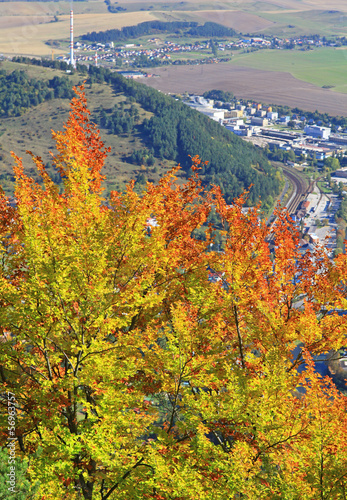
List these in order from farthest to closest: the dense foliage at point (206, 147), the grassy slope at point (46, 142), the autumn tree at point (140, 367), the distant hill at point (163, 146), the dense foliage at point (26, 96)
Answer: the dense foliage at point (26, 96) < the dense foliage at point (206, 147) < the distant hill at point (163, 146) < the grassy slope at point (46, 142) < the autumn tree at point (140, 367)

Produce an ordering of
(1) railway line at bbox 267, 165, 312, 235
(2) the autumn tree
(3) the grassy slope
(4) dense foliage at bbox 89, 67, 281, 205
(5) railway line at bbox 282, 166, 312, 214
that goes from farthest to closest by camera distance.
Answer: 1. (4) dense foliage at bbox 89, 67, 281, 205
2. (3) the grassy slope
3. (5) railway line at bbox 282, 166, 312, 214
4. (1) railway line at bbox 267, 165, 312, 235
5. (2) the autumn tree

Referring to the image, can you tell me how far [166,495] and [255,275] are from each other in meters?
7.18

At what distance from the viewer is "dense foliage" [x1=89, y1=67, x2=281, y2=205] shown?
161 meters

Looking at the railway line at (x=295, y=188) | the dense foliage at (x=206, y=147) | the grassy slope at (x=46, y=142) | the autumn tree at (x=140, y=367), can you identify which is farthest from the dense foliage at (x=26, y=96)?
the autumn tree at (x=140, y=367)

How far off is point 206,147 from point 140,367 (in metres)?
172

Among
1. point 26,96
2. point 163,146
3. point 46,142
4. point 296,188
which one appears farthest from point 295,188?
point 26,96

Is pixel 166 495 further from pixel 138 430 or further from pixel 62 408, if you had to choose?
pixel 62 408

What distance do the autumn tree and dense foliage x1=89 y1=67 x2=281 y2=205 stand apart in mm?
136951

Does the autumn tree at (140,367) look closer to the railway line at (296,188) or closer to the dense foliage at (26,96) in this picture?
the railway line at (296,188)

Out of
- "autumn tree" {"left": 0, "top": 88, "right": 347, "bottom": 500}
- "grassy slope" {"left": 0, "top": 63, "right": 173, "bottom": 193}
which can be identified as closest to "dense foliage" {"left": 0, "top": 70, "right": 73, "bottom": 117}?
"grassy slope" {"left": 0, "top": 63, "right": 173, "bottom": 193}

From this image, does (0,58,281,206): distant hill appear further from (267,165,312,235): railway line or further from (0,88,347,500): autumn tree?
(0,88,347,500): autumn tree

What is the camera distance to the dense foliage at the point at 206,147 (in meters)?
161

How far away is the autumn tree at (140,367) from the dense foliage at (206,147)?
137 meters

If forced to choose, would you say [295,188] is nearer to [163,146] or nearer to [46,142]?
[163,146]
